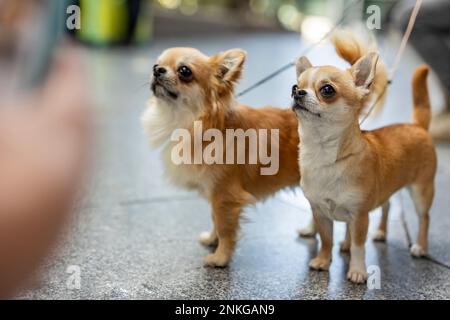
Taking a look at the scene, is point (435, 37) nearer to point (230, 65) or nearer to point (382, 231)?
point (382, 231)

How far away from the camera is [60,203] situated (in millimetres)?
635

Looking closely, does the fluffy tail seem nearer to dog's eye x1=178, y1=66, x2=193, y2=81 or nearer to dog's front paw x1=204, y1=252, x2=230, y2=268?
dog's eye x1=178, y1=66, x2=193, y2=81

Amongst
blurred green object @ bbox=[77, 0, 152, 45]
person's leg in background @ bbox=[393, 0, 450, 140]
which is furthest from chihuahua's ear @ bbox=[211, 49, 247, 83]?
blurred green object @ bbox=[77, 0, 152, 45]

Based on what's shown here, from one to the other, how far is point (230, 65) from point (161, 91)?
230 mm

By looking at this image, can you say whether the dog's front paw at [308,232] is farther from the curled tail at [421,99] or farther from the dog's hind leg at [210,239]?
the curled tail at [421,99]

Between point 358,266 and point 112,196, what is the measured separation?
125cm

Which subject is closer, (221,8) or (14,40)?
(14,40)

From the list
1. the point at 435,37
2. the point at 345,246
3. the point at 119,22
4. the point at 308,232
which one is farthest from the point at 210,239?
the point at 119,22

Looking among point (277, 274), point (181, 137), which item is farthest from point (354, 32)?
point (277, 274)

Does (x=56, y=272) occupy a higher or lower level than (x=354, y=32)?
lower

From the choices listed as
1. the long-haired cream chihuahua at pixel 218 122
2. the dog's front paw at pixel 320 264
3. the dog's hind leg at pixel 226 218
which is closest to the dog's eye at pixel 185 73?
the long-haired cream chihuahua at pixel 218 122

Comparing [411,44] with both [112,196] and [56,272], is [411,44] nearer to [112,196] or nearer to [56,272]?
[112,196]

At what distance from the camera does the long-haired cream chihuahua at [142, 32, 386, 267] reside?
1.89 m
